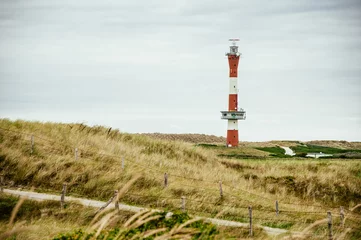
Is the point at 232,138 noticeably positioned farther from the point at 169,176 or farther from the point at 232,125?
the point at 169,176

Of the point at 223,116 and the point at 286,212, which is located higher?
the point at 223,116

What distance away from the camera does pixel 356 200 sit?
A: 2923 centimetres

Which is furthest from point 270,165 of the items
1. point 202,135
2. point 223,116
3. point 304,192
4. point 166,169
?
point 202,135

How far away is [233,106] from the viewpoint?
65.4 metres

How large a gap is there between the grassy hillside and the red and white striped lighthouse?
93.1ft

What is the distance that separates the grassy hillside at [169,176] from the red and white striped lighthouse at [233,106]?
28.4 m

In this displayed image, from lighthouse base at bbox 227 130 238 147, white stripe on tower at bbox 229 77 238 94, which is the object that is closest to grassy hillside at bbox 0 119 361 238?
lighthouse base at bbox 227 130 238 147

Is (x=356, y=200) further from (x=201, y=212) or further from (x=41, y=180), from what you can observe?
(x=41, y=180)

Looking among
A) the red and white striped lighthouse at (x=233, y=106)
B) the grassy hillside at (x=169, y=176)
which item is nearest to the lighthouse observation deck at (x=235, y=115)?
the red and white striped lighthouse at (x=233, y=106)

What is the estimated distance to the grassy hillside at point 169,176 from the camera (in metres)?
19.1

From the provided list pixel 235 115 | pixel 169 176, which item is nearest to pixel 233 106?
pixel 235 115

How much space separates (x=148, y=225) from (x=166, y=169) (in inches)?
732

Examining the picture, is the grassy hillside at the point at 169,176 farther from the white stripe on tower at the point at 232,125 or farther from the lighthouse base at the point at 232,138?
the white stripe on tower at the point at 232,125

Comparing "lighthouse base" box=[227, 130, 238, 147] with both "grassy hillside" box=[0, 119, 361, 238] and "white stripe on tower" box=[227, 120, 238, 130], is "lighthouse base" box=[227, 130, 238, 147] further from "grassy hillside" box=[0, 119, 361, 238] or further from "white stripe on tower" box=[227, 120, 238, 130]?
"grassy hillside" box=[0, 119, 361, 238]
